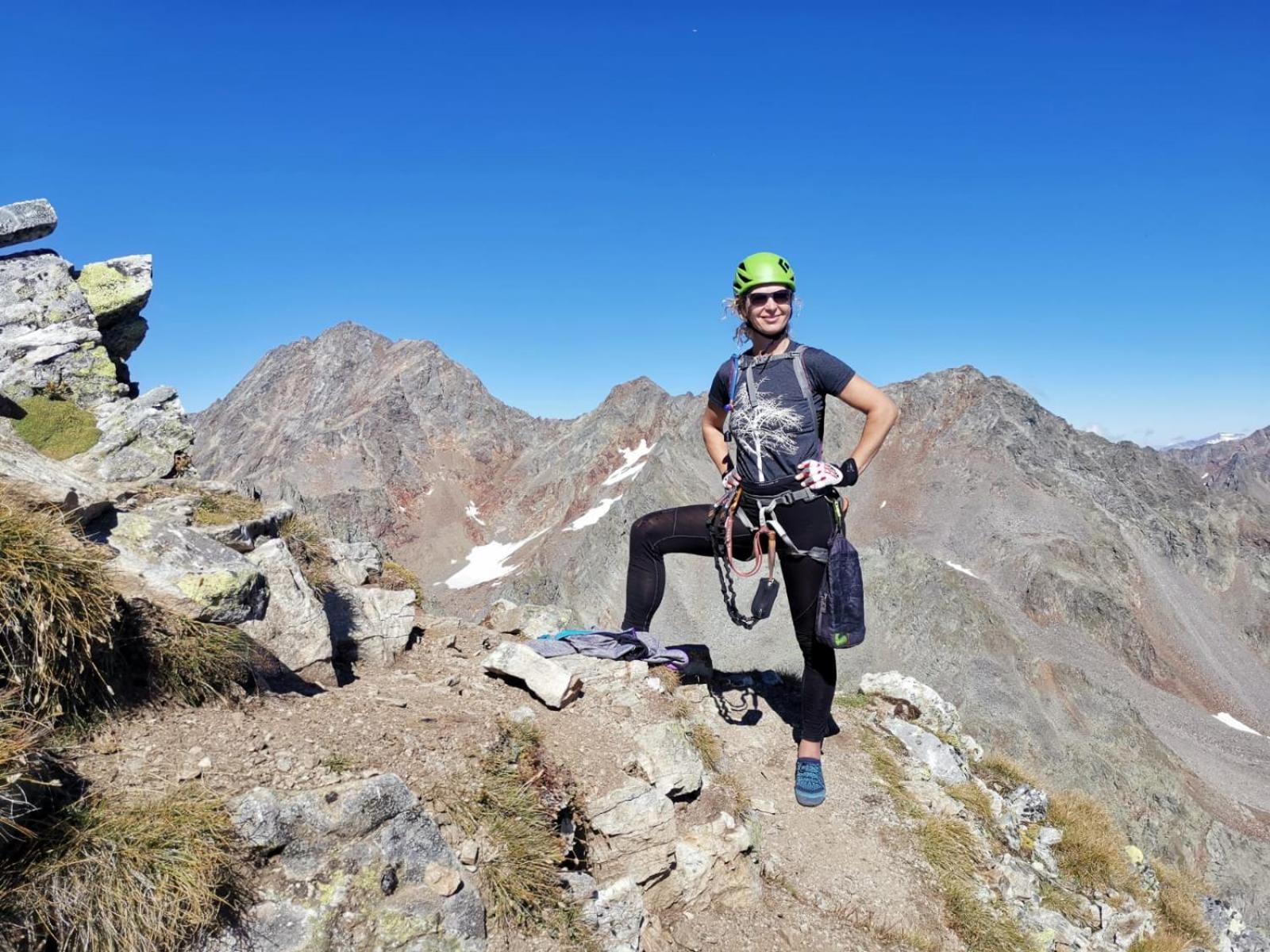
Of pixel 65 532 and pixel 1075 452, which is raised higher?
pixel 1075 452

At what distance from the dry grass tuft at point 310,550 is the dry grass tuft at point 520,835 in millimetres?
3507

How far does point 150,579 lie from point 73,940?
8.13ft

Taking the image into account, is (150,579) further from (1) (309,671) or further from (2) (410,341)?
(2) (410,341)

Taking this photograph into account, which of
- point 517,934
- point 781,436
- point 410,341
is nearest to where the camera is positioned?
point 517,934

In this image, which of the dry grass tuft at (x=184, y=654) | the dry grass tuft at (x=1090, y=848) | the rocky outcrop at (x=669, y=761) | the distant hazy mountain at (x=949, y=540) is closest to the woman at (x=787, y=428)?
the rocky outcrop at (x=669, y=761)

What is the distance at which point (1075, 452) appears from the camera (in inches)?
3777


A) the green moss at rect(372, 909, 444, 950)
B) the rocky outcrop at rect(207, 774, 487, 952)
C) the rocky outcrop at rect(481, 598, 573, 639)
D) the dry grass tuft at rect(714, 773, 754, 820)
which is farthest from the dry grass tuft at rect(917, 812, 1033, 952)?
the rocky outcrop at rect(481, 598, 573, 639)

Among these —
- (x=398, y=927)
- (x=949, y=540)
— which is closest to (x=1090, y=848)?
(x=398, y=927)

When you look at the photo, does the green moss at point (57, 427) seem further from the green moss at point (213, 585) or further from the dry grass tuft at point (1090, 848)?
the dry grass tuft at point (1090, 848)

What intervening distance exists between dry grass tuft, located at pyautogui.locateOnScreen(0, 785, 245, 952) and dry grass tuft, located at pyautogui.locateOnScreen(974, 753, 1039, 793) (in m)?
8.43

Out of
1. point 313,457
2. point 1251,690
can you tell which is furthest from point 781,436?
point 313,457

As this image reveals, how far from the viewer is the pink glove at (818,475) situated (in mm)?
5539

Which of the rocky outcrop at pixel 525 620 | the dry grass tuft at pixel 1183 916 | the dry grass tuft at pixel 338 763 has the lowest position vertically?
the dry grass tuft at pixel 1183 916

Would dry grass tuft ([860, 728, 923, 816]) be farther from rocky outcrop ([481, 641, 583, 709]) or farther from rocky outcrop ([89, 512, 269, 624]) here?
rocky outcrop ([89, 512, 269, 624])
